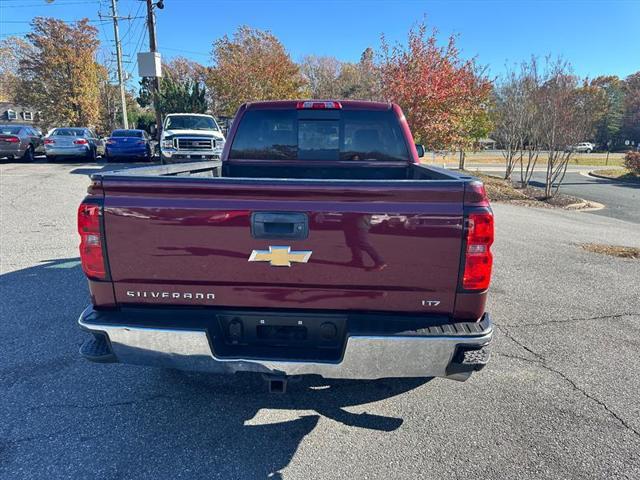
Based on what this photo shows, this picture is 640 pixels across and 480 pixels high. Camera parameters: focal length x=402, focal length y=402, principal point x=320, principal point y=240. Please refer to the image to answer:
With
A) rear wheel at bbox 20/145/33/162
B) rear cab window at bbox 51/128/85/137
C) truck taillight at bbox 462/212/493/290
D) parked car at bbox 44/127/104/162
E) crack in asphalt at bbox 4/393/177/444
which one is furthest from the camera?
rear cab window at bbox 51/128/85/137

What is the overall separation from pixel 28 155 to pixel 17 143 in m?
1.35

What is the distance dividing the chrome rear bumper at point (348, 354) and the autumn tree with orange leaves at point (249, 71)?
21.8 meters

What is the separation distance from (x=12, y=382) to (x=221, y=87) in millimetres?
22979

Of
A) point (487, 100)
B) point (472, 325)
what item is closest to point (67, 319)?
point (472, 325)

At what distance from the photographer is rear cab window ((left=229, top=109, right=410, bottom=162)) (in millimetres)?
3961

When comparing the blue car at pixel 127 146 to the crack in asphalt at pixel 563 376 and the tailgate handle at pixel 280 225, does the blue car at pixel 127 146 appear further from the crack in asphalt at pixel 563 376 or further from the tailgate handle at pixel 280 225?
the tailgate handle at pixel 280 225

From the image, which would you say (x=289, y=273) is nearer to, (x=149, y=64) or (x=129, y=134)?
(x=129, y=134)

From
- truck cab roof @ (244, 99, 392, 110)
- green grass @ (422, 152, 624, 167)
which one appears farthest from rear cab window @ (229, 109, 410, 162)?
green grass @ (422, 152, 624, 167)

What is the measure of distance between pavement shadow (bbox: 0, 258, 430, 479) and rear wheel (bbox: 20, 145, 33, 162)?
18948 mm

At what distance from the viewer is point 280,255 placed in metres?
2.19

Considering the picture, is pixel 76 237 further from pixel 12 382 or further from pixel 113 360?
pixel 113 360

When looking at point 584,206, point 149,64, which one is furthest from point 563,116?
point 149,64

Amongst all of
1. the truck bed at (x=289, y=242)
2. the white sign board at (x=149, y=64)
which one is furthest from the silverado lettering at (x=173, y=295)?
the white sign board at (x=149, y=64)

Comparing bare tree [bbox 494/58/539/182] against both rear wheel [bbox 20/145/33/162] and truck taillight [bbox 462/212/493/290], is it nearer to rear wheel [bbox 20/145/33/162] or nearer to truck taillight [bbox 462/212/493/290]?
truck taillight [bbox 462/212/493/290]
